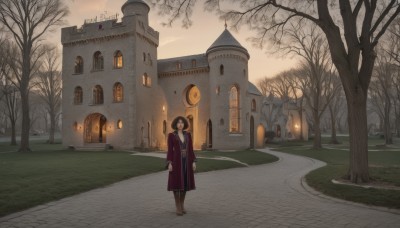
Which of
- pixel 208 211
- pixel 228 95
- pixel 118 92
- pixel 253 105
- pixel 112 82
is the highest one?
pixel 112 82

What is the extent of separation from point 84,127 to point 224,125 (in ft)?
47.5

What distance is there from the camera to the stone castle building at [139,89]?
30297mm

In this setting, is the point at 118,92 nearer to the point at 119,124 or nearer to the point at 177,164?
the point at 119,124

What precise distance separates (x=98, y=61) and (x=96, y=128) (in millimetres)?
7170

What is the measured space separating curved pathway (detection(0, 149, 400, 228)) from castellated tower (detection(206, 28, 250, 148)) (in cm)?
2138

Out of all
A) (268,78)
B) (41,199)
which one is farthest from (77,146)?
(268,78)

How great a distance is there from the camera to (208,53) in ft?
108

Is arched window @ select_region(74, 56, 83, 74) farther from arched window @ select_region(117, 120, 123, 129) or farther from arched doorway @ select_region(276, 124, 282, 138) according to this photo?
arched doorway @ select_region(276, 124, 282, 138)

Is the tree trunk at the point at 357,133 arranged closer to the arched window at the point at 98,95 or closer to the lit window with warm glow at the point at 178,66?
the lit window with warm glow at the point at 178,66

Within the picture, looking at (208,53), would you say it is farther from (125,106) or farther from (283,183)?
(283,183)

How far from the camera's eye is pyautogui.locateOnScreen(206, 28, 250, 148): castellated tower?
3134 centimetres

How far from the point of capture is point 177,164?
6.91m

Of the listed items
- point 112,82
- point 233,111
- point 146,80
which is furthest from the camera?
point 146,80

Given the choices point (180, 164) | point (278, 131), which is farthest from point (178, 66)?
point (180, 164)
